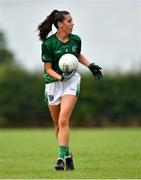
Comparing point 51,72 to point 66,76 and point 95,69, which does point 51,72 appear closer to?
point 66,76

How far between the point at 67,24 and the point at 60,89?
1022mm

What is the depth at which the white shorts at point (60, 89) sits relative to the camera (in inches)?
452

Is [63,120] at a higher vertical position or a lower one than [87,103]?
higher

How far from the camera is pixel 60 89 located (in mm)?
11539

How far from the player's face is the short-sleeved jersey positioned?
161mm

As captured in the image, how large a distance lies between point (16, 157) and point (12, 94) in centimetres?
3497

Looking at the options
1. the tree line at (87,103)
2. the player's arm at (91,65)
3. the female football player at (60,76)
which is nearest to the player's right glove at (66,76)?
the female football player at (60,76)

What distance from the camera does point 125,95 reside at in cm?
4878

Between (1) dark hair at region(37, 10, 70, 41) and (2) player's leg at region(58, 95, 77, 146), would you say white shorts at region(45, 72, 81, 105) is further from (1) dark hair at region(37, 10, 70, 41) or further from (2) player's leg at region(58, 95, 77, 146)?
(1) dark hair at region(37, 10, 70, 41)

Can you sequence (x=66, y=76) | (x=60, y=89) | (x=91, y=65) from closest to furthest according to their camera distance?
1. (x=66, y=76)
2. (x=60, y=89)
3. (x=91, y=65)

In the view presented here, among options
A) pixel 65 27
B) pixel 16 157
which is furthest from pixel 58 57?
pixel 16 157

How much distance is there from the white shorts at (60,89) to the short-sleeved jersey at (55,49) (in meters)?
0.12

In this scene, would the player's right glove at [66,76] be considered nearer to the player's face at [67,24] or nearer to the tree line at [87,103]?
the player's face at [67,24]

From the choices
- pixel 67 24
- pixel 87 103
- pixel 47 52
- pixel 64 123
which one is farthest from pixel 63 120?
pixel 87 103
